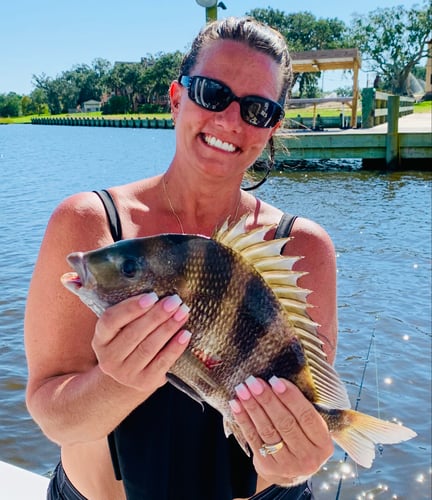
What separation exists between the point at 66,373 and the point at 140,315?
1.80ft

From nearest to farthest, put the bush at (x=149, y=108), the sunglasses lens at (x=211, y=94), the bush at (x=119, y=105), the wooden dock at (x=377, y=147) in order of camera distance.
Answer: the sunglasses lens at (x=211, y=94)
the wooden dock at (x=377, y=147)
the bush at (x=149, y=108)
the bush at (x=119, y=105)

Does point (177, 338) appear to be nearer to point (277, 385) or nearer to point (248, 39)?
point (277, 385)

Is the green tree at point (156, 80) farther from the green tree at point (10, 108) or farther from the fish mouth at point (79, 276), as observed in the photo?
the fish mouth at point (79, 276)

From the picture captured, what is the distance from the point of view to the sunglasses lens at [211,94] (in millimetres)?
1986

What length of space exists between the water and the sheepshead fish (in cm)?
323

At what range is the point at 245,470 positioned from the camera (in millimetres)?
1979

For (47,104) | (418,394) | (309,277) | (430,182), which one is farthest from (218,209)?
(47,104)

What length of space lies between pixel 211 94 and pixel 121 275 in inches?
31.6

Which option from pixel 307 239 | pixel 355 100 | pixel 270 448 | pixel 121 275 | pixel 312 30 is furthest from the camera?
pixel 312 30

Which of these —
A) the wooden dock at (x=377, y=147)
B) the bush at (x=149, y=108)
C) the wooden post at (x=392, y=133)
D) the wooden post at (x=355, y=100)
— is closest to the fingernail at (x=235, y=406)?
the wooden post at (x=392, y=133)

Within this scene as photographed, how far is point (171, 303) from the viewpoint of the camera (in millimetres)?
1438

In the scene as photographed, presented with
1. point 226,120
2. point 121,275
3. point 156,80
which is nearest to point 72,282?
point 121,275

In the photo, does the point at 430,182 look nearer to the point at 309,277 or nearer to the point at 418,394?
the point at 418,394

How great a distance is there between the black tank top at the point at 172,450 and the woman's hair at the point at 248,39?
70 centimetres
